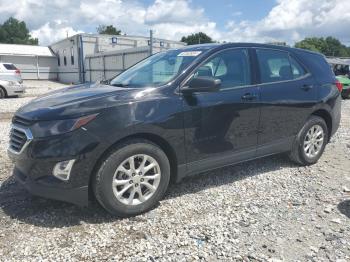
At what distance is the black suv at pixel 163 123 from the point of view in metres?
3.32

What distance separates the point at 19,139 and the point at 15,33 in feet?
330

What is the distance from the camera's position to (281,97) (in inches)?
188

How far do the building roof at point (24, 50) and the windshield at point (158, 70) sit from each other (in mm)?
39455

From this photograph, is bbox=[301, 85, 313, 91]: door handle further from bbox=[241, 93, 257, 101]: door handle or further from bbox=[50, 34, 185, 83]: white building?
bbox=[50, 34, 185, 83]: white building

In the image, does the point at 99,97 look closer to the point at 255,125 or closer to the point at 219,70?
Answer: the point at 219,70

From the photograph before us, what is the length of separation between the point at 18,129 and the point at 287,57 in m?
3.75

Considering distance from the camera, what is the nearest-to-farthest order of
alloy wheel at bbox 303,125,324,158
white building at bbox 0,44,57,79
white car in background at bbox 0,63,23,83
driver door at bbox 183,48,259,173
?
driver door at bbox 183,48,259,173 < alloy wheel at bbox 303,125,324,158 < white car in background at bbox 0,63,23,83 < white building at bbox 0,44,57,79

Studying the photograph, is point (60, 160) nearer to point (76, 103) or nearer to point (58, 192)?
point (58, 192)

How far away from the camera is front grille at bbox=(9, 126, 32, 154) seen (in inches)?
132

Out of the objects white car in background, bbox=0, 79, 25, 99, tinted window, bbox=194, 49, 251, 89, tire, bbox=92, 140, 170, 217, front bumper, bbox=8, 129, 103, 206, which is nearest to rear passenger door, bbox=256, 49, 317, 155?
tinted window, bbox=194, 49, 251, 89

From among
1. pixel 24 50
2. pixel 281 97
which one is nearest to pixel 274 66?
pixel 281 97

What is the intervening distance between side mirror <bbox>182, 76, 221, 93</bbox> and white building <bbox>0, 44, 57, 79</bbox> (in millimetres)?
40545

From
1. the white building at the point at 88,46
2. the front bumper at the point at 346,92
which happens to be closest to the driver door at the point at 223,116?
the front bumper at the point at 346,92

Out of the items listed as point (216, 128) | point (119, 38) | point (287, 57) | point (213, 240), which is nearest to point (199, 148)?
point (216, 128)
